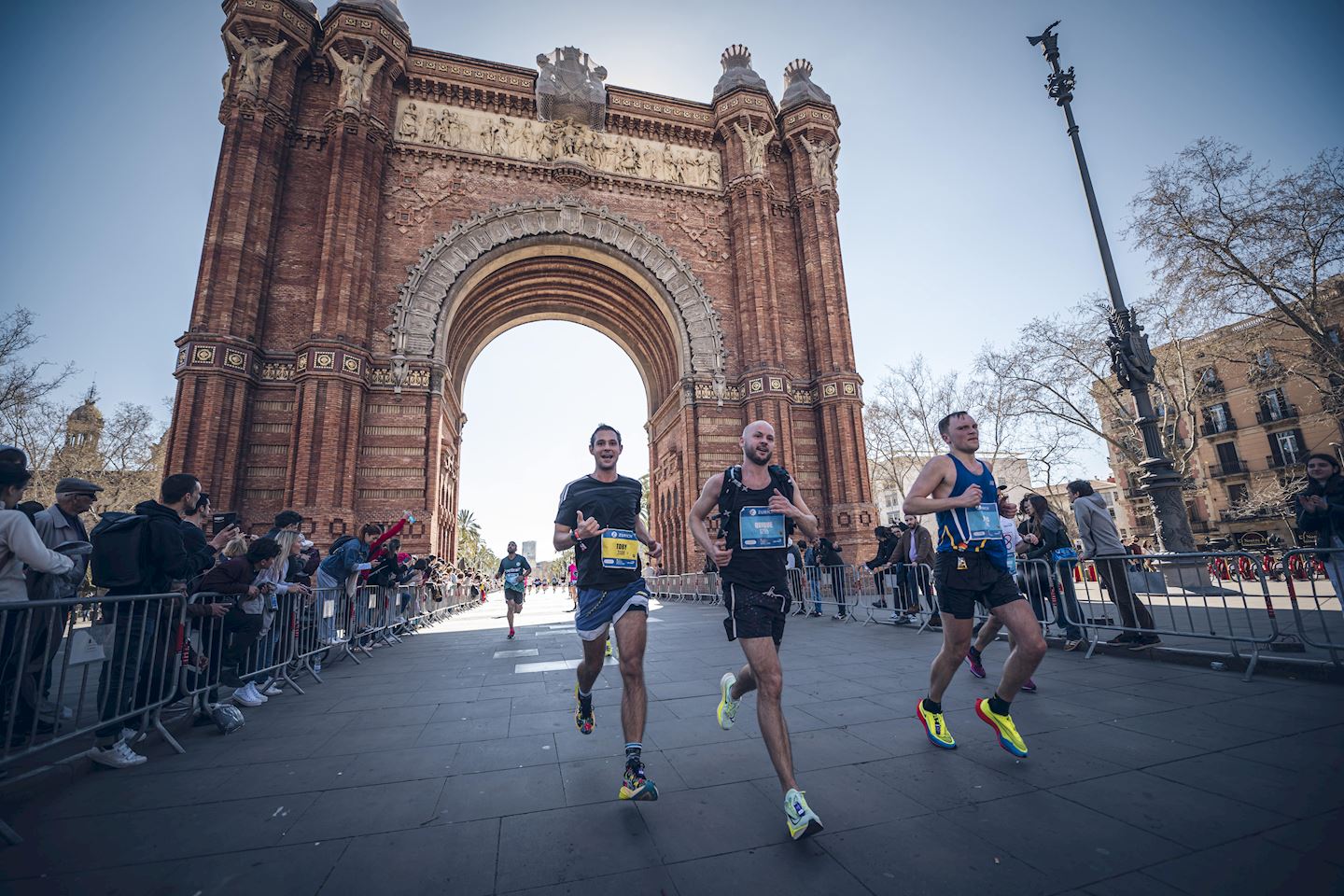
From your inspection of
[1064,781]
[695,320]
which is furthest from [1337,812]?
[695,320]

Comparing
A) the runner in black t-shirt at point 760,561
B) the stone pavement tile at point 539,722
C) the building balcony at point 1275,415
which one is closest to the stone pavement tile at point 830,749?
the runner in black t-shirt at point 760,561

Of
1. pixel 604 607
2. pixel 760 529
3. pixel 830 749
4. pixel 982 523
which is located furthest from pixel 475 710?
pixel 982 523

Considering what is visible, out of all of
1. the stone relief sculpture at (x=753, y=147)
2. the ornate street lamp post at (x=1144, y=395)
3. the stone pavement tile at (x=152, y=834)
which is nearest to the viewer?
the stone pavement tile at (x=152, y=834)

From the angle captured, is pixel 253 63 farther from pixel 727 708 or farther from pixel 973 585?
pixel 973 585

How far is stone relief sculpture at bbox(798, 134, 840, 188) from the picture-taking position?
21.9m

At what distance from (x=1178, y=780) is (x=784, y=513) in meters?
2.38

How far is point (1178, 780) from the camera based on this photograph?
2844mm

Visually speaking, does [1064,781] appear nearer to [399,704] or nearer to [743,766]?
[743,766]

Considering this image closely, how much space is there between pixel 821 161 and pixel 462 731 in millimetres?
23536

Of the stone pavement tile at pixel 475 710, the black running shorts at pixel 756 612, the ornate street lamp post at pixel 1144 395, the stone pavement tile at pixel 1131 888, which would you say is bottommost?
the stone pavement tile at pixel 475 710

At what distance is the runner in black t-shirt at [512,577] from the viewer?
10.6 metres

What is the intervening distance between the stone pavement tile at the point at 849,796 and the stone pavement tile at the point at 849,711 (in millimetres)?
916

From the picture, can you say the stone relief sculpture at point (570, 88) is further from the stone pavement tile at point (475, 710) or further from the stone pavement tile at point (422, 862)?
the stone pavement tile at point (422, 862)

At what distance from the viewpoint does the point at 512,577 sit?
420 inches
